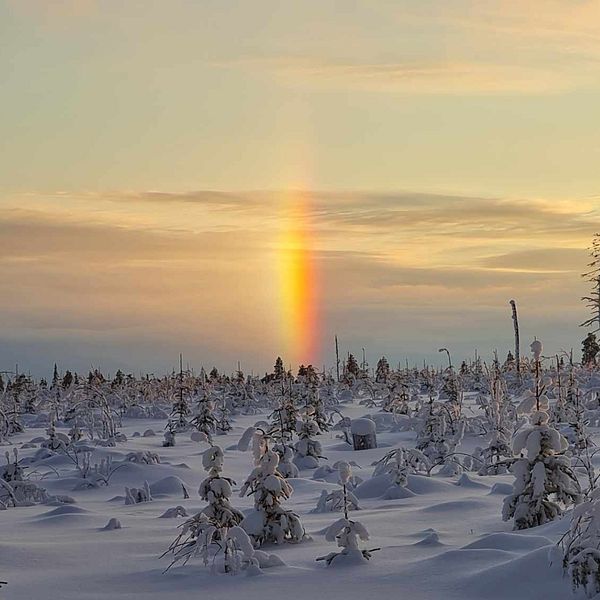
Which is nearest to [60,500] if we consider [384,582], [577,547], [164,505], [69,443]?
[164,505]

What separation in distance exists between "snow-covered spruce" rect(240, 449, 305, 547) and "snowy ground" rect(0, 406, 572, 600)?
18 cm

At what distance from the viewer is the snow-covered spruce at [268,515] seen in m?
10.9

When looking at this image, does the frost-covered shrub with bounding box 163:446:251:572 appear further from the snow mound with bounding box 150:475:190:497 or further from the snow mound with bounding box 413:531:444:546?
the snow mound with bounding box 150:475:190:497

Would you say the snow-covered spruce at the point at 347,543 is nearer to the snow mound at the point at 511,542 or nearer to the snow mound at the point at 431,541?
the snow mound at the point at 431,541

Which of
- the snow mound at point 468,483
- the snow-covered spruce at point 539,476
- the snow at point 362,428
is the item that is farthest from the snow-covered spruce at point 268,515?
the snow at point 362,428

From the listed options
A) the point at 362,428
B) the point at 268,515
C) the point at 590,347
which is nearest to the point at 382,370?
the point at 590,347

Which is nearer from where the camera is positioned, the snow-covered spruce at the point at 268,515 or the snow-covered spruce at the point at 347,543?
the snow-covered spruce at the point at 347,543

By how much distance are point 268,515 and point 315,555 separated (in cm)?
87

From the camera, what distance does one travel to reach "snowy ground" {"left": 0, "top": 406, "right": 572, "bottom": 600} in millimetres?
8555

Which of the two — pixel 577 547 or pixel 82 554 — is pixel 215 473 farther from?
pixel 577 547

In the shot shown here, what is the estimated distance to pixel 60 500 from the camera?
1672 centimetres

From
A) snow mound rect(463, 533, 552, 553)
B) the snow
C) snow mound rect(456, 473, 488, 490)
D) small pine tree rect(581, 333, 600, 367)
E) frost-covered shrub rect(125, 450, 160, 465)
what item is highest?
small pine tree rect(581, 333, 600, 367)

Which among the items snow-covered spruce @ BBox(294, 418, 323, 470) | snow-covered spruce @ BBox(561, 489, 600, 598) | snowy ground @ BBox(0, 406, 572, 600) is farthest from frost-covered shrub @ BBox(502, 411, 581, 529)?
snow-covered spruce @ BBox(294, 418, 323, 470)

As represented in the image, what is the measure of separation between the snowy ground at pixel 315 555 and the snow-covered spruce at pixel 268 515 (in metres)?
0.18
